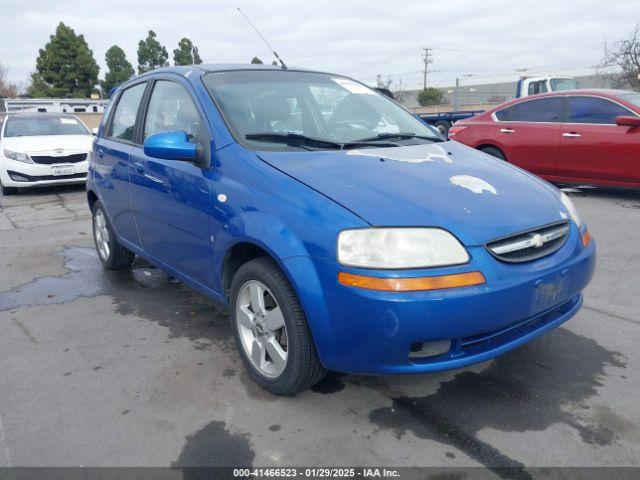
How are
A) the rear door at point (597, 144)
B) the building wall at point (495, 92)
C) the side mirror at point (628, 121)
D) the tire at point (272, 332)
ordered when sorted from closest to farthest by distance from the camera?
1. the tire at point (272, 332)
2. the side mirror at point (628, 121)
3. the rear door at point (597, 144)
4. the building wall at point (495, 92)

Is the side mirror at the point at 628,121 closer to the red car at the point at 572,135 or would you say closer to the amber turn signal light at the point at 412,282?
the red car at the point at 572,135

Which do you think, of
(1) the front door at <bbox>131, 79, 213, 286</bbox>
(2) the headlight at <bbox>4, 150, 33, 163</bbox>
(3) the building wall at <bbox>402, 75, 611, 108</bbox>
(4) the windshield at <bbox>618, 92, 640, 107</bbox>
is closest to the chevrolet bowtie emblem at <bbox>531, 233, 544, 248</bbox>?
(1) the front door at <bbox>131, 79, 213, 286</bbox>

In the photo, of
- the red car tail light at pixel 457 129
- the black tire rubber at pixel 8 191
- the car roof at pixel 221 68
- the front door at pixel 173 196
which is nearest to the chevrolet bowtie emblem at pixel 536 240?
the front door at pixel 173 196

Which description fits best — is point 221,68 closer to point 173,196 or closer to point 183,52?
point 173,196

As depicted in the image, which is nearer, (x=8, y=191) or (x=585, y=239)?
(x=585, y=239)

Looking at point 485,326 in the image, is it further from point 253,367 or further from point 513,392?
point 253,367

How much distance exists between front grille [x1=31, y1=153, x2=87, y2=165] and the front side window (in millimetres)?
6131

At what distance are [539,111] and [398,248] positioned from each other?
6274mm

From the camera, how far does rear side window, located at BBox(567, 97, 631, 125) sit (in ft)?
21.8

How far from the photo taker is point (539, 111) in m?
7.42

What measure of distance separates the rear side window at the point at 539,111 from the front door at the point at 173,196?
5.66m

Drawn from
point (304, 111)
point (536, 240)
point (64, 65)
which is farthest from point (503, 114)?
point (64, 65)

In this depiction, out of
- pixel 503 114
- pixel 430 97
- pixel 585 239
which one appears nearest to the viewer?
pixel 585 239

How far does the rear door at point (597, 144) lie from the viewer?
6.44m
